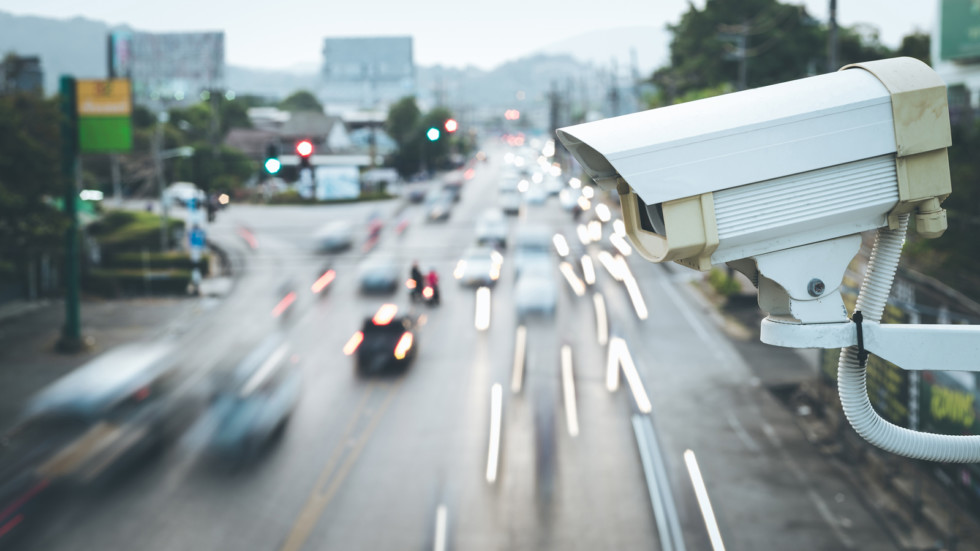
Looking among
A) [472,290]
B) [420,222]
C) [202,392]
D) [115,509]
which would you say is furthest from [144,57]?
[115,509]

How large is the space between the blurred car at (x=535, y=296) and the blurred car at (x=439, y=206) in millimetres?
23905

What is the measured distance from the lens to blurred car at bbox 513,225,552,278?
34728 millimetres

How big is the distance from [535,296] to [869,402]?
24935 mm

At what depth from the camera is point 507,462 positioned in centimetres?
1609

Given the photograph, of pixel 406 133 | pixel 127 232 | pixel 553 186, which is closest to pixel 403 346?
pixel 127 232

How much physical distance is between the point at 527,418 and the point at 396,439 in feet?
9.88

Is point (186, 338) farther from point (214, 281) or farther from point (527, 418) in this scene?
point (527, 418)

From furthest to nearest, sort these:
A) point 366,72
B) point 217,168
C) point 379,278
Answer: point 366,72 → point 217,168 → point 379,278

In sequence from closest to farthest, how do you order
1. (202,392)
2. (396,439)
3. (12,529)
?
(12,529)
(396,439)
(202,392)

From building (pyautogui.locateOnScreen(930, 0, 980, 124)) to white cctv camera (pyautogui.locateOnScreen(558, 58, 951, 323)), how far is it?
4345 centimetres

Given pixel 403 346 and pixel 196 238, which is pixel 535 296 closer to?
pixel 403 346

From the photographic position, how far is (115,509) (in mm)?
14062

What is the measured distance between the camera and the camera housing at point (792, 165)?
3777 mm

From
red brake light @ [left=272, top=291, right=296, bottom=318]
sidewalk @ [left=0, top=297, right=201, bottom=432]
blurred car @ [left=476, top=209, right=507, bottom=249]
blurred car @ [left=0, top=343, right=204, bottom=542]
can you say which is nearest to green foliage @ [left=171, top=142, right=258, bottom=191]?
blurred car @ [left=476, top=209, right=507, bottom=249]
